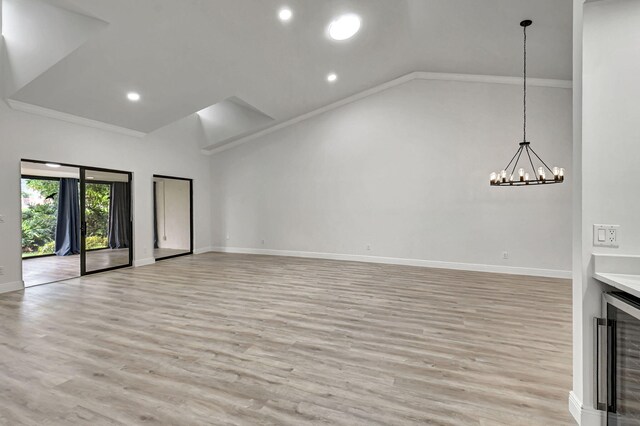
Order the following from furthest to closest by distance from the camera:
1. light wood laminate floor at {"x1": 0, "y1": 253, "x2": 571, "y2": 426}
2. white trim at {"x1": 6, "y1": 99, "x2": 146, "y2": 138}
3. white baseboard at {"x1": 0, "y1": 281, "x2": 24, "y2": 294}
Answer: white trim at {"x1": 6, "y1": 99, "x2": 146, "y2": 138} → white baseboard at {"x1": 0, "y1": 281, "x2": 24, "y2": 294} → light wood laminate floor at {"x1": 0, "y1": 253, "x2": 571, "y2": 426}

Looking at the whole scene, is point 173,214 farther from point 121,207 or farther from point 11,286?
point 11,286

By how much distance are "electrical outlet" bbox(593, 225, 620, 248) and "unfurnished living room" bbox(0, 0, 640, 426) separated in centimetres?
1

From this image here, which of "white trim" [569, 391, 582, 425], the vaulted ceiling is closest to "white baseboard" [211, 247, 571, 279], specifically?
the vaulted ceiling

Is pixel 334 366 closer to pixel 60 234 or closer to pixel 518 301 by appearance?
pixel 518 301

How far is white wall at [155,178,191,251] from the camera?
817 cm

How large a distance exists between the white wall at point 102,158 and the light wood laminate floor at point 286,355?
1287mm

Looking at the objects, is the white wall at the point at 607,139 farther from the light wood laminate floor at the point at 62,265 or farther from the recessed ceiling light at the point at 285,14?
the light wood laminate floor at the point at 62,265

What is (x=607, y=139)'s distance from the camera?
1674 mm

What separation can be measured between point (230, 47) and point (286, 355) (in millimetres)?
4275

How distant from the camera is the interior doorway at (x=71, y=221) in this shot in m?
5.57

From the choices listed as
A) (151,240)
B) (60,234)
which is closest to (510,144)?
(151,240)

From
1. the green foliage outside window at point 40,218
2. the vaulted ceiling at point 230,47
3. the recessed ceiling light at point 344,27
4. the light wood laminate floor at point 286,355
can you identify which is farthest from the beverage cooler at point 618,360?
the green foliage outside window at point 40,218

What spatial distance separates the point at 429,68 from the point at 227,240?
6613 mm

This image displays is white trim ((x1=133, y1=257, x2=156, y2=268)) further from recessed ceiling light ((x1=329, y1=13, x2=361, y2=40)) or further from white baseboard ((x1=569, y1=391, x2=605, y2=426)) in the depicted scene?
white baseboard ((x1=569, y1=391, x2=605, y2=426))
